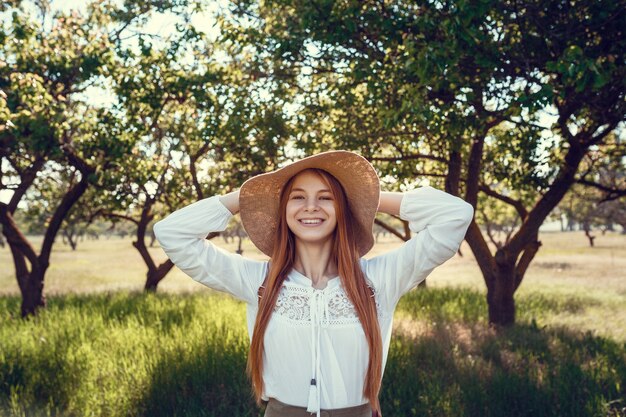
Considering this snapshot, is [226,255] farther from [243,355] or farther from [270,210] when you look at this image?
[243,355]

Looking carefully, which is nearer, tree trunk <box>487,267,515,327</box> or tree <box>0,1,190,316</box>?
tree <box>0,1,190,316</box>

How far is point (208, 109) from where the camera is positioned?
966cm

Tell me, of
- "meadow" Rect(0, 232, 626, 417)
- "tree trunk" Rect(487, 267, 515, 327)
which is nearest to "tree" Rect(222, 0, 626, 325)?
"tree trunk" Rect(487, 267, 515, 327)

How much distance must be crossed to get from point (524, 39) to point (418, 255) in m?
4.74

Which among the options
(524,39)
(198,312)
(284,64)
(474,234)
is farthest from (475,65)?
(198,312)

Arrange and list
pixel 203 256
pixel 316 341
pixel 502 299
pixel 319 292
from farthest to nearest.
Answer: pixel 502 299, pixel 203 256, pixel 319 292, pixel 316 341

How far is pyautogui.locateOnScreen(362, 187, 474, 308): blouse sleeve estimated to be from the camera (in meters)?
2.33

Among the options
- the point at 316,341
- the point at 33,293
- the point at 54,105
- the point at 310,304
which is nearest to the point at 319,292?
the point at 310,304

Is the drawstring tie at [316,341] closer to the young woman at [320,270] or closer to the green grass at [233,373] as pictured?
the young woman at [320,270]

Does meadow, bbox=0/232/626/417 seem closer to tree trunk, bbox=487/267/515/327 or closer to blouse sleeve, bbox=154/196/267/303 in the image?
tree trunk, bbox=487/267/515/327

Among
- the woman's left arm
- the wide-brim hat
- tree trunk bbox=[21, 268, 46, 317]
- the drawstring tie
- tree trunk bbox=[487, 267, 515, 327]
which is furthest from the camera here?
tree trunk bbox=[21, 268, 46, 317]

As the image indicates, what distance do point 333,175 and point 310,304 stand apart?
64 centimetres

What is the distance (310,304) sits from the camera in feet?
7.66

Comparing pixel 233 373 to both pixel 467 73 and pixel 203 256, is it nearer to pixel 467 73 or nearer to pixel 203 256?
pixel 203 256
